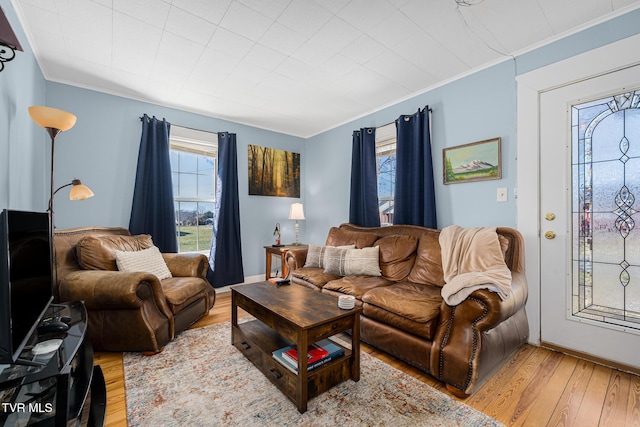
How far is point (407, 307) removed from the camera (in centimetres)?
192

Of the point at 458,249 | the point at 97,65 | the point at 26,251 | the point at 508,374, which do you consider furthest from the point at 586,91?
the point at 97,65

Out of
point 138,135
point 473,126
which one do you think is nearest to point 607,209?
point 473,126

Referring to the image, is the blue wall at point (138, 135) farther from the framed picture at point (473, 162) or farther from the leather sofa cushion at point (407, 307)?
the leather sofa cushion at point (407, 307)

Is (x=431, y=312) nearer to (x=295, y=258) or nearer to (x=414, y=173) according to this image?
(x=414, y=173)

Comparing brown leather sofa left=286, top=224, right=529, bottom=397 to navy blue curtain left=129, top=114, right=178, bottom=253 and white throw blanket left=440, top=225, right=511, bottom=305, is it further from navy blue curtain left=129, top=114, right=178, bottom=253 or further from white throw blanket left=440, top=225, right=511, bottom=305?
navy blue curtain left=129, top=114, right=178, bottom=253

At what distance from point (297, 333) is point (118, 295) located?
1.35 metres

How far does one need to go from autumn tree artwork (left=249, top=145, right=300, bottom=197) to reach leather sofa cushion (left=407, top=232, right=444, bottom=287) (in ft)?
8.05

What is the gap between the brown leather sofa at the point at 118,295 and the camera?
1970 millimetres

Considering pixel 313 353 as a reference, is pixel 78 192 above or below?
above

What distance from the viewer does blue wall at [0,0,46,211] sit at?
1.74 m

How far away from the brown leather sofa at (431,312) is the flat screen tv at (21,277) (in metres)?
1.91

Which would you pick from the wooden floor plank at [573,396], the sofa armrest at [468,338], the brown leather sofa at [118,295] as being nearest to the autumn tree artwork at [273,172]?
the brown leather sofa at [118,295]

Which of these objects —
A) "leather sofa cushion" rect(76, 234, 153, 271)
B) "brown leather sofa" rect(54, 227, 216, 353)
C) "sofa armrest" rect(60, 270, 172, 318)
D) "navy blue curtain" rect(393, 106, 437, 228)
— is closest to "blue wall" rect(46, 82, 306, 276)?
"brown leather sofa" rect(54, 227, 216, 353)

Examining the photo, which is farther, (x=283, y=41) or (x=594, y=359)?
(x=283, y=41)
